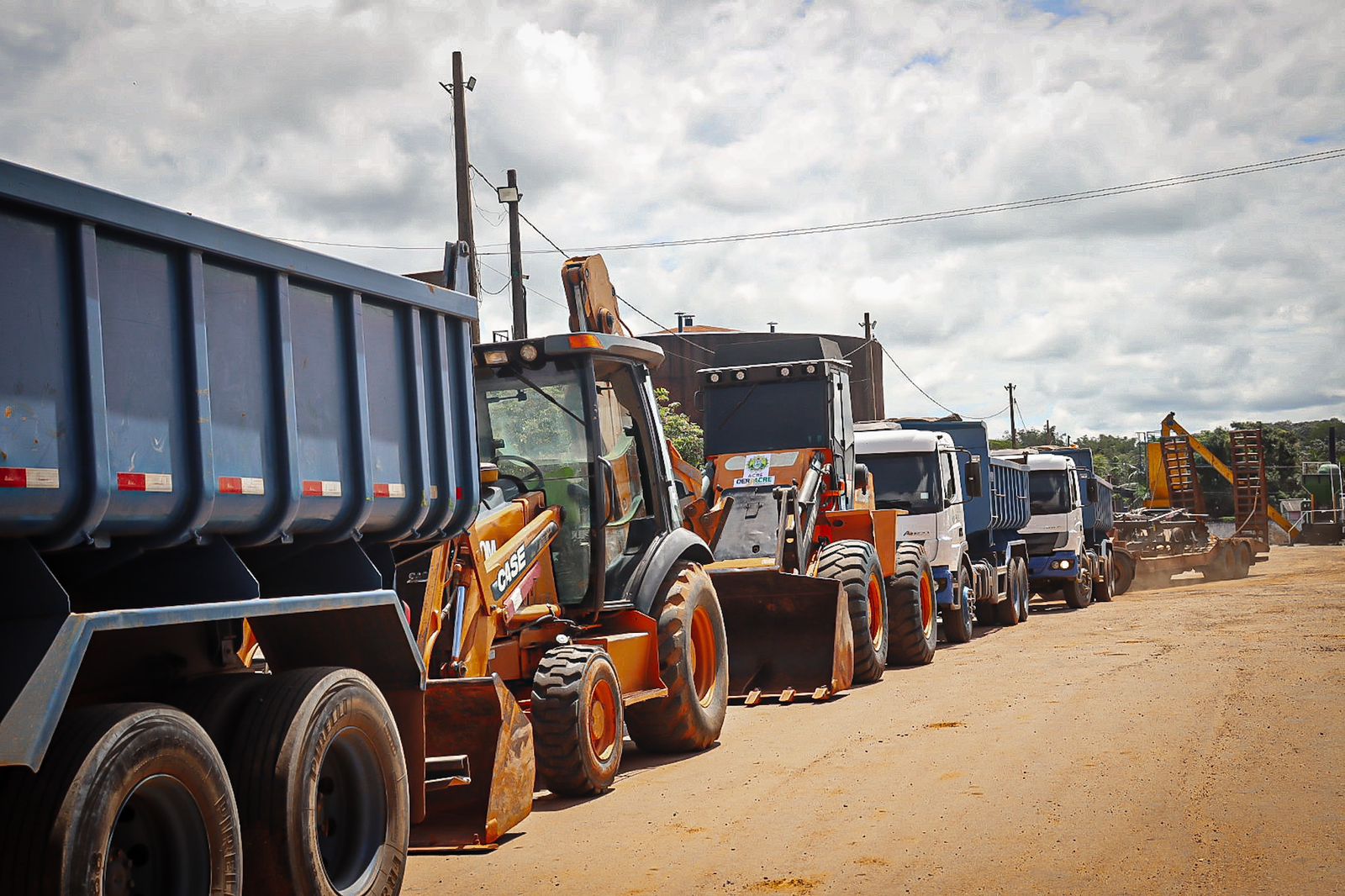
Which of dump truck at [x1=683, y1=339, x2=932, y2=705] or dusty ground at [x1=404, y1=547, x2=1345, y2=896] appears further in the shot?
dump truck at [x1=683, y1=339, x2=932, y2=705]

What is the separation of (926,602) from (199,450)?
13.0 meters

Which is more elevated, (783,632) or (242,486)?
(242,486)

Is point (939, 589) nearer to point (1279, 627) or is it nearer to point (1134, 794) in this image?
point (1279, 627)

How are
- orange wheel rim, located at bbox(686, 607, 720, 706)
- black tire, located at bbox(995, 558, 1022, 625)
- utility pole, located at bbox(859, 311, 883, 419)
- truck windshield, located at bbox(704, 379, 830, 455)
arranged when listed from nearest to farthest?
orange wheel rim, located at bbox(686, 607, 720, 706) → truck windshield, located at bbox(704, 379, 830, 455) → black tire, located at bbox(995, 558, 1022, 625) → utility pole, located at bbox(859, 311, 883, 419)

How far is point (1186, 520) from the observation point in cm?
3612

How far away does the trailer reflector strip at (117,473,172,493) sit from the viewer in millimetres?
4230

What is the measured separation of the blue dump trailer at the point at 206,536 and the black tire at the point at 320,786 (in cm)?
1

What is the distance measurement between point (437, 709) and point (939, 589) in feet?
41.8

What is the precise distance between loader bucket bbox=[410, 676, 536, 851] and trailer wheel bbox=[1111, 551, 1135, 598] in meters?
28.2

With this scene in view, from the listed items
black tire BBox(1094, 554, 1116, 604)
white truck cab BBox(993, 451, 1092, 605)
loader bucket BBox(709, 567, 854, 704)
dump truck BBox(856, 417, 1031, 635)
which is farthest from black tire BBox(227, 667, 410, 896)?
black tire BBox(1094, 554, 1116, 604)

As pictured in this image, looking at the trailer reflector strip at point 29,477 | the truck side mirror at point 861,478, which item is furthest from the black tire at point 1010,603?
the trailer reflector strip at point 29,477

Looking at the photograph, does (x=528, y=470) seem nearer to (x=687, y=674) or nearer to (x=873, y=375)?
(x=687, y=674)

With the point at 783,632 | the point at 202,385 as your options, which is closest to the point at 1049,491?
the point at 783,632

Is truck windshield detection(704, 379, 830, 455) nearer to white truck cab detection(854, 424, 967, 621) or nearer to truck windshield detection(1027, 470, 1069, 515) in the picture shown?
white truck cab detection(854, 424, 967, 621)
